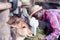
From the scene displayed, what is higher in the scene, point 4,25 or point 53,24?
point 4,25

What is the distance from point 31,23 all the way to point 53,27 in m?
0.44

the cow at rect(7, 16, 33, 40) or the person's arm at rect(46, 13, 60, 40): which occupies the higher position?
the cow at rect(7, 16, 33, 40)

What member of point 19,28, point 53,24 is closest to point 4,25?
point 19,28

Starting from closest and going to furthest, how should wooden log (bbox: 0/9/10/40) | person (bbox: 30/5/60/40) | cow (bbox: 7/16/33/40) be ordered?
A: 1. wooden log (bbox: 0/9/10/40)
2. cow (bbox: 7/16/33/40)
3. person (bbox: 30/5/60/40)

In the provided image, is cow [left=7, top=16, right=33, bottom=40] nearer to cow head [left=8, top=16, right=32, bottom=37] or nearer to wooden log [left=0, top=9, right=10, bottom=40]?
cow head [left=8, top=16, right=32, bottom=37]

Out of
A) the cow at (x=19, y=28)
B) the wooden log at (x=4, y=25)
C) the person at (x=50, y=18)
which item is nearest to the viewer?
the wooden log at (x=4, y=25)

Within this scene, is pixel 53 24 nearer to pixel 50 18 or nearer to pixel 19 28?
pixel 50 18

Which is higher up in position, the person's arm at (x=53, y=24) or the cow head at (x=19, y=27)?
the cow head at (x=19, y=27)

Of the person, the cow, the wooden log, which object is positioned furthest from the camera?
the person

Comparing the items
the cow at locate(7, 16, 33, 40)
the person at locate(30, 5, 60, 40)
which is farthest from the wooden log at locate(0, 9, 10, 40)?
the person at locate(30, 5, 60, 40)

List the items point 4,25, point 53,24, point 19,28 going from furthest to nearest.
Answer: point 53,24 → point 19,28 → point 4,25

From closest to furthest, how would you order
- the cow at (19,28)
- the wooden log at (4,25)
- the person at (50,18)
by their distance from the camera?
the wooden log at (4,25) < the cow at (19,28) < the person at (50,18)

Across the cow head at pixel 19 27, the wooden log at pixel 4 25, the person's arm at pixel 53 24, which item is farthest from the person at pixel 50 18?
the wooden log at pixel 4 25

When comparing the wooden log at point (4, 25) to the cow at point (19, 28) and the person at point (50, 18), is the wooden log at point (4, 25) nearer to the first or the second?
the cow at point (19, 28)
